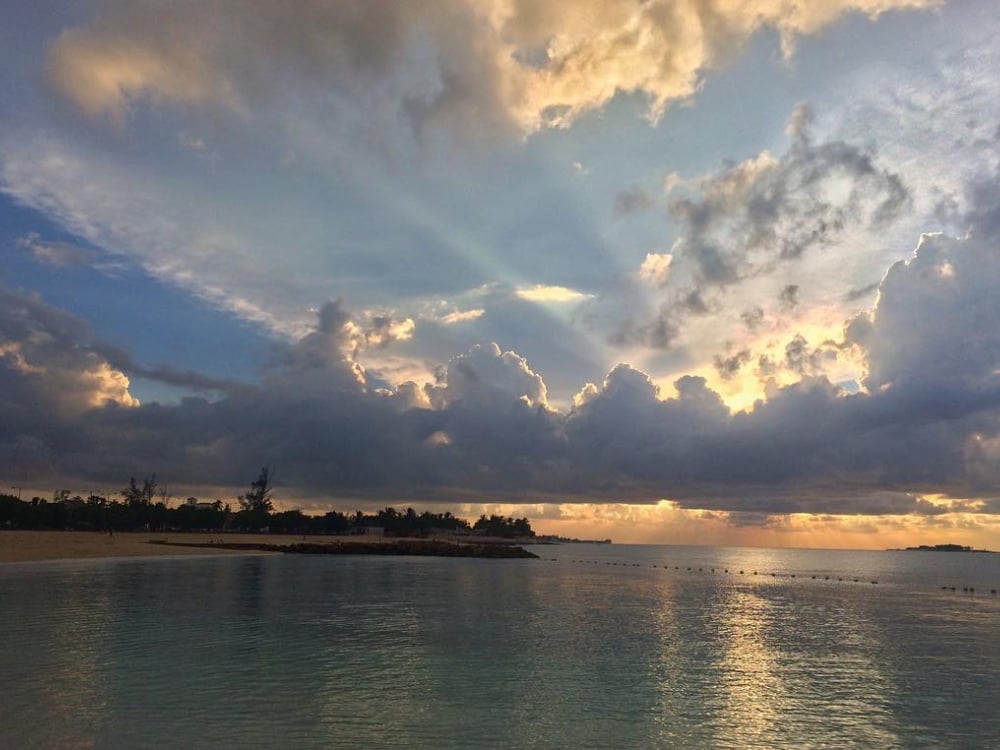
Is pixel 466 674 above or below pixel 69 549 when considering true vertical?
above

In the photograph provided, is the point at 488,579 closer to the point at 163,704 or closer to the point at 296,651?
the point at 296,651

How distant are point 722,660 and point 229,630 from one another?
3360 cm

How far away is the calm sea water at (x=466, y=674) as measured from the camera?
27031mm

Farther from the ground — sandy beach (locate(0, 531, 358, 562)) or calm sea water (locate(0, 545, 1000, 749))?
calm sea water (locate(0, 545, 1000, 749))

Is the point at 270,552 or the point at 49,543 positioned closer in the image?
the point at 49,543

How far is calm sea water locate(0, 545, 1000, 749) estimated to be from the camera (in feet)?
88.7

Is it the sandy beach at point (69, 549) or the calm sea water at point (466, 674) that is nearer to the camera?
the calm sea water at point (466, 674)

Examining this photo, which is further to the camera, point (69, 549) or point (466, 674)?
point (69, 549)

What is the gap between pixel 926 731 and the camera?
1172 inches

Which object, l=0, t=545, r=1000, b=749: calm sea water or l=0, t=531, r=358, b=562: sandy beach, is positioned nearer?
l=0, t=545, r=1000, b=749: calm sea water

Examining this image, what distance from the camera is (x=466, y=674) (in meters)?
37.5

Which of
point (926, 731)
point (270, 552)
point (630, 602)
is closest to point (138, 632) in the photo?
point (926, 731)

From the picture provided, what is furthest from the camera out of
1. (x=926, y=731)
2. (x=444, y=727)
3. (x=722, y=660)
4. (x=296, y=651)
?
(x=722, y=660)

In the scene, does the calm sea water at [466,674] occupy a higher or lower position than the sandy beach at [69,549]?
higher
